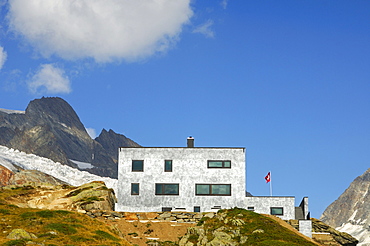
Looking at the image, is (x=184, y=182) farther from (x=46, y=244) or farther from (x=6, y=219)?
(x=46, y=244)

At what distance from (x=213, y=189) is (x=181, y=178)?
4268 millimetres

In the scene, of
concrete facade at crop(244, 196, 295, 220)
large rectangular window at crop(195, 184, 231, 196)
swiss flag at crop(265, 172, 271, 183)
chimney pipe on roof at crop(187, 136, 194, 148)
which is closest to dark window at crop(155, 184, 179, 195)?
large rectangular window at crop(195, 184, 231, 196)

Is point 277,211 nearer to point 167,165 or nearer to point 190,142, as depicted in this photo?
point 190,142

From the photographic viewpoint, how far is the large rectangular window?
71.1 m

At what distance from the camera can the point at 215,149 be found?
72438 mm

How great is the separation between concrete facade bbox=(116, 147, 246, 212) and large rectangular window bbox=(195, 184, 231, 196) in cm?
13

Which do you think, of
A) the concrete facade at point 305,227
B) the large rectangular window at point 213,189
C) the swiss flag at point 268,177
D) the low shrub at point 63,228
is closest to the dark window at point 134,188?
the large rectangular window at point 213,189

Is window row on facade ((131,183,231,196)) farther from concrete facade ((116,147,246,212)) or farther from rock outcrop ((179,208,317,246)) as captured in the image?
rock outcrop ((179,208,317,246))

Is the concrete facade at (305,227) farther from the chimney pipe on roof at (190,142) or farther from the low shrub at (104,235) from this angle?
the low shrub at (104,235)

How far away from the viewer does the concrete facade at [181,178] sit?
70.6m

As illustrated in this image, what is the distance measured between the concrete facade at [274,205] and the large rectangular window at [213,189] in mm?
2879

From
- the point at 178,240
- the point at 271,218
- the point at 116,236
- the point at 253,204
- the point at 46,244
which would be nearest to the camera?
the point at 46,244

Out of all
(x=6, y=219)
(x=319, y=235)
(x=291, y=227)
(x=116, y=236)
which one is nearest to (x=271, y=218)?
(x=291, y=227)

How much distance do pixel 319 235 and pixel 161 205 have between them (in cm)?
1969
